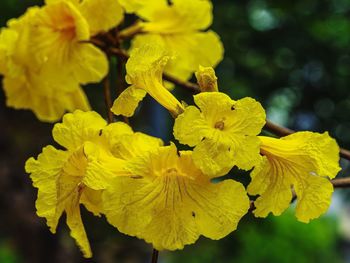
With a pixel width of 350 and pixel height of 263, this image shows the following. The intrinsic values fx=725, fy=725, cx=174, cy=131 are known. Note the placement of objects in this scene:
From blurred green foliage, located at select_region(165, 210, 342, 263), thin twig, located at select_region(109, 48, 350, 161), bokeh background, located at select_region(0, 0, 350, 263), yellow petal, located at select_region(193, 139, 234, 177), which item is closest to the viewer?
yellow petal, located at select_region(193, 139, 234, 177)

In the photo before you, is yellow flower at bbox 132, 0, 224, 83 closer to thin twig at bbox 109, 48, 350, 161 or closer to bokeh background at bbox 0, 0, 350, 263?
thin twig at bbox 109, 48, 350, 161

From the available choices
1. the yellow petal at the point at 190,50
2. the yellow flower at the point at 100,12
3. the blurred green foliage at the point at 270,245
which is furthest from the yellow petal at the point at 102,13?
the blurred green foliage at the point at 270,245

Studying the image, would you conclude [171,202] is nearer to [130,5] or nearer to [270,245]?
[130,5]

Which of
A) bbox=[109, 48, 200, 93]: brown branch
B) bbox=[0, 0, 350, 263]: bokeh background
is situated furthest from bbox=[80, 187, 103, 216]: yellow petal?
bbox=[0, 0, 350, 263]: bokeh background

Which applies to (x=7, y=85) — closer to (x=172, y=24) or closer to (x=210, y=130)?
(x=172, y=24)

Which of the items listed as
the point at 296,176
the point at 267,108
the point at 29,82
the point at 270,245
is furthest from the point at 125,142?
the point at 270,245

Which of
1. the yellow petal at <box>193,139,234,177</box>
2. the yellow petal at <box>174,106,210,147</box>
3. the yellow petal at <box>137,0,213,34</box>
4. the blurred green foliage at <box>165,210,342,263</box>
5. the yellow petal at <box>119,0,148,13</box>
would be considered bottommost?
the blurred green foliage at <box>165,210,342,263</box>

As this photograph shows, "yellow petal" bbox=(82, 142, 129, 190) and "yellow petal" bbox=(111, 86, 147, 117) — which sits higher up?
"yellow petal" bbox=(111, 86, 147, 117)
